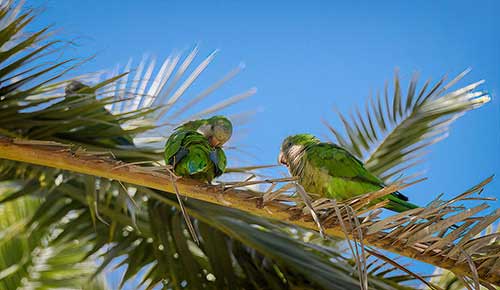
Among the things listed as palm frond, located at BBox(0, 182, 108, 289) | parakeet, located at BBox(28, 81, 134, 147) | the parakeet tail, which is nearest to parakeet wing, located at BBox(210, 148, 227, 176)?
the parakeet tail

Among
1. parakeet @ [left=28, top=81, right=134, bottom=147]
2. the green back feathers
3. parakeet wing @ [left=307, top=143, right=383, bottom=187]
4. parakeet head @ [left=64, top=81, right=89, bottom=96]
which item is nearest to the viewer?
the green back feathers

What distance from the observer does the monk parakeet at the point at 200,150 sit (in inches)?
80.6

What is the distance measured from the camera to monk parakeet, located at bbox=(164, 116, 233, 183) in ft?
6.72

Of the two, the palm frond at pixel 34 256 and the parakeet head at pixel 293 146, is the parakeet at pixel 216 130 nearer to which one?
the parakeet head at pixel 293 146

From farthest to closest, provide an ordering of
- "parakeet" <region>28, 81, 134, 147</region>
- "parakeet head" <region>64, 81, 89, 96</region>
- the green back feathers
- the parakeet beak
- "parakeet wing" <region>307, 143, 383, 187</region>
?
1. "parakeet head" <region>64, 81, 89, 96</region>
2. "parakeet" <region>28, 81, 134, 147</region>
3. the parakeet beak
4. "parakeet wing" <region>307, 143, 383, 187</region>
5. the green back feathers

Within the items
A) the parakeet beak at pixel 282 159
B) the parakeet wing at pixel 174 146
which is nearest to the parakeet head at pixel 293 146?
the parakeet beak at pixel 282 159

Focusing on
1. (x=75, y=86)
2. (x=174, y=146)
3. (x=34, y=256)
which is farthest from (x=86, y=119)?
(x=34, y=256)

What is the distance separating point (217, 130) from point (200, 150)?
0.10 meters

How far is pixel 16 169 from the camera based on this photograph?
3.21 metres

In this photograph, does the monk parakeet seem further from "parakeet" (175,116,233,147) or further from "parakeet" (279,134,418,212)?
"parakeet" (279,134,418,212)

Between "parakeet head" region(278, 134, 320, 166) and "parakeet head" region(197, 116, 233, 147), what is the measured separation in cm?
31

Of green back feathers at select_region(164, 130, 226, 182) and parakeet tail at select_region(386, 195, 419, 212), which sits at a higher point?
green back feathers at select_region(164, 130, 226, 182)

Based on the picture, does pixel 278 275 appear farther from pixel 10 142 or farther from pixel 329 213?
pixel 10 142

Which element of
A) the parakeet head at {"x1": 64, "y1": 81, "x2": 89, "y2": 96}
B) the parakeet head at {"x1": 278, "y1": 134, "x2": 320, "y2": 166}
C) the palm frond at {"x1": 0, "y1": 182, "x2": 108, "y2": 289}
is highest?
the parakeet head at {"x1": 64, "y1": 81, "x2": 89, "y2": 96}
